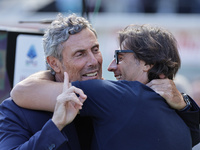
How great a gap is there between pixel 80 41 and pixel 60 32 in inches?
6.5

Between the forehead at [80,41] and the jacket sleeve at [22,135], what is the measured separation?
638 mm

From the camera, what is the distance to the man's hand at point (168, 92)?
2094 millimetres

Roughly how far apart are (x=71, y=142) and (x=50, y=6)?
16882 millimetres

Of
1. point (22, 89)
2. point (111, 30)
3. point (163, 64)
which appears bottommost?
point (111, 30)

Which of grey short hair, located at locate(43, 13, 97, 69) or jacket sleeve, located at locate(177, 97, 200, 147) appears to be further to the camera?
grey short hair, located at locate(43, 13, 97, 69)

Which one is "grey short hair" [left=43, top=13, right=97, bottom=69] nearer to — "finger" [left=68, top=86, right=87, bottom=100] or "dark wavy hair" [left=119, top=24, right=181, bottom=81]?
"dark wavy hair" [left=119, top=24, right=181, bottom=81]

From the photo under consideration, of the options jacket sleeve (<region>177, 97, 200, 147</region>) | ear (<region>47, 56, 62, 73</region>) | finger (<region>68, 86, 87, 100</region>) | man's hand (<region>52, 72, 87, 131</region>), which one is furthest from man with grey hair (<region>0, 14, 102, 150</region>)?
jacket sleeve (<region>177, 97, 200, 147</region>)

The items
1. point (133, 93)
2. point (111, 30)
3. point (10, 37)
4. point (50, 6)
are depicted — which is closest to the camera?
point (133, 93)

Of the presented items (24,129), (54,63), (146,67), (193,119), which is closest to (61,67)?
(54,63)

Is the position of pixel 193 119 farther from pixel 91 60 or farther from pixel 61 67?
pixel 61 67

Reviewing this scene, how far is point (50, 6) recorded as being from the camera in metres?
18.3

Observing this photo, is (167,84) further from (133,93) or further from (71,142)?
(71,142)

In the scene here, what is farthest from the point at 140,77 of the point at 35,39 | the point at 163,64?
the point at 35,39

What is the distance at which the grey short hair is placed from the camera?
2.43 m
